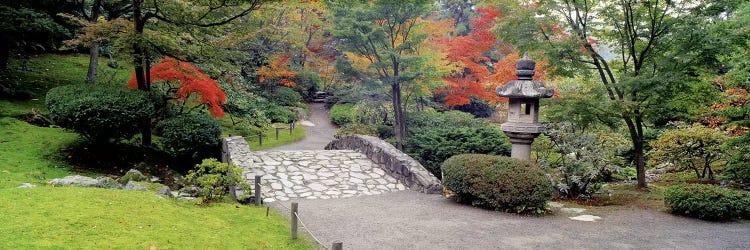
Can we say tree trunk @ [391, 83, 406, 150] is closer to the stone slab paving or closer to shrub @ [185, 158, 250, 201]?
the stone slab paving

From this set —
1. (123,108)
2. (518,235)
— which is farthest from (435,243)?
(123,108)

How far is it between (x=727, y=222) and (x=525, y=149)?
3.68m

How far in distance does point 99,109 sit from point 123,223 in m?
5.66

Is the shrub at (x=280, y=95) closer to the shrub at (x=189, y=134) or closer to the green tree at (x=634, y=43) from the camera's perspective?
the shrub at (x=189, y=134)

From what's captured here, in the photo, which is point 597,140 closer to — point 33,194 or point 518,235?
point 518,235

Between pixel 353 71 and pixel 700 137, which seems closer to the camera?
pixel 700 137

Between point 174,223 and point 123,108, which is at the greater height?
point 123,108

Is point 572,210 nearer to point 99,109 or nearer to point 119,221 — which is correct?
point 119,221

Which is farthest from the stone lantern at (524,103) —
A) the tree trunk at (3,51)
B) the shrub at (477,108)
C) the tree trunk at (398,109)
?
the shrub at (477,108)

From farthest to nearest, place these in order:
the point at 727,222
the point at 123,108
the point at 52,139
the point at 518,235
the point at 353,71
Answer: the point at 353,71 < the point at 52,139 < the point at 123,108 < the point at 727,222 < the point at 518,235

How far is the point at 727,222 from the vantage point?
24.9 ft

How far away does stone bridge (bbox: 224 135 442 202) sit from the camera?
9.73m

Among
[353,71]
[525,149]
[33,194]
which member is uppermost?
[353,71]

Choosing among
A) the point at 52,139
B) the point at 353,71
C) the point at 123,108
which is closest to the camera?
the point at 123,108
